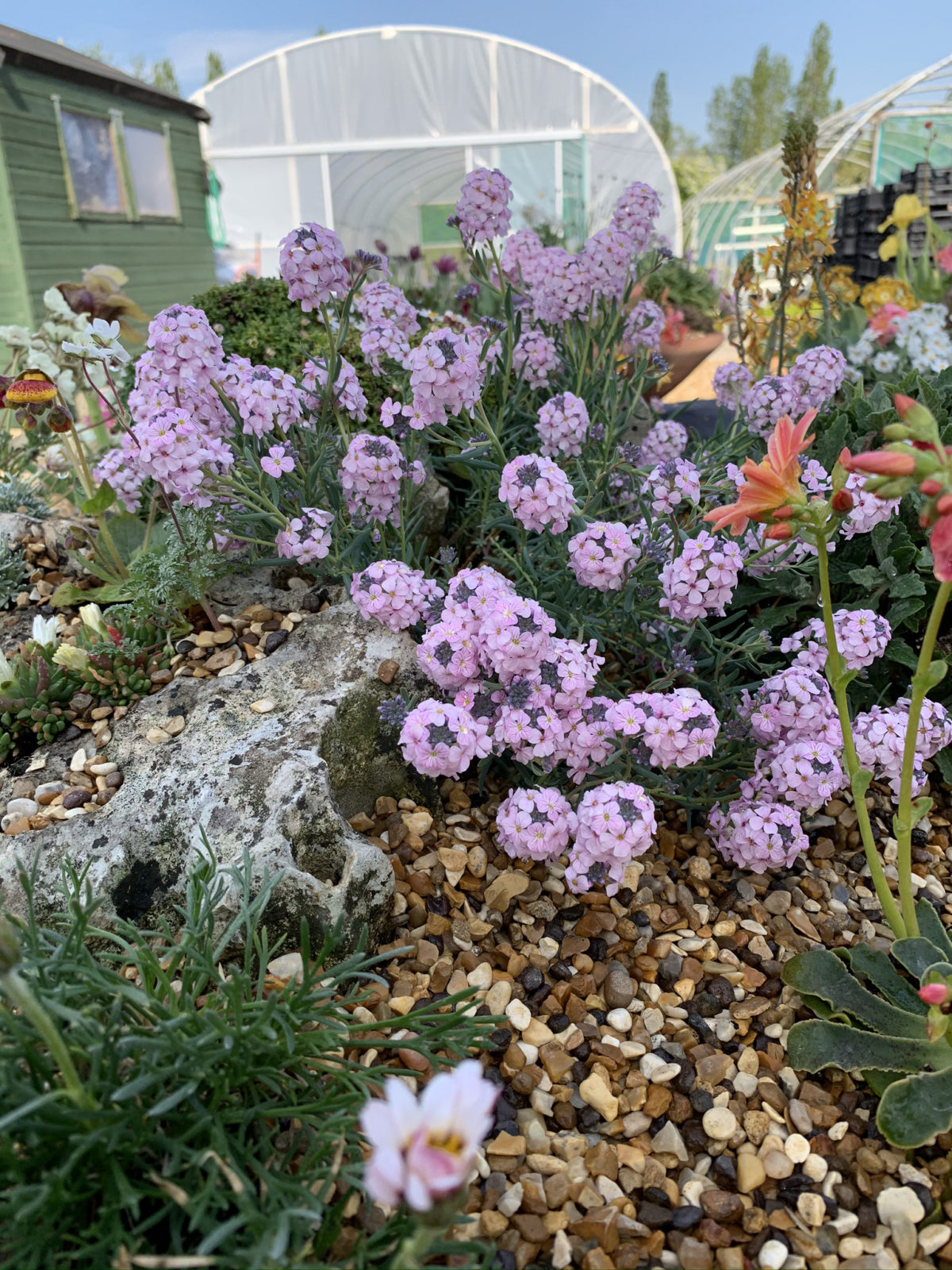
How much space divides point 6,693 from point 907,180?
28.7 ft

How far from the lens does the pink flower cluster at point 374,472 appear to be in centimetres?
196

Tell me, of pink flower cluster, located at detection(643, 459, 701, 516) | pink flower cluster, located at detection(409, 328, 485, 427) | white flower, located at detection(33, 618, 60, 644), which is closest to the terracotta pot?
pink flower cluster, located at detection(643, 459, 701, 516)

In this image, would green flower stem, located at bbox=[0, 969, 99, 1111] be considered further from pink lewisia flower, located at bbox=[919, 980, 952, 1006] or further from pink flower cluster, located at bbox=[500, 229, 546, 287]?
pink flower cluster, located at bbox=[500, 229, 546, 287]

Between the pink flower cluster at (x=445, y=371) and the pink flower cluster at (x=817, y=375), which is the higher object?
the pink flower cluster at (x=445, y=371)

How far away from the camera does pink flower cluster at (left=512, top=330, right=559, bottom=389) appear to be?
2.58 m

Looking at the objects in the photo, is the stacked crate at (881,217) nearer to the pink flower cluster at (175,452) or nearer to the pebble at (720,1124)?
the pink flower cluster at (175,452)

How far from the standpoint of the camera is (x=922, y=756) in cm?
182

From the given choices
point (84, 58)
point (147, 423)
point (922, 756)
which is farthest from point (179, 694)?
point (84, 58)

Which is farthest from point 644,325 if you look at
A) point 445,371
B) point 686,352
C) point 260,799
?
point 686,352

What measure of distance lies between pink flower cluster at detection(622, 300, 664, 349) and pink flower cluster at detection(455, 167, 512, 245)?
0.63m

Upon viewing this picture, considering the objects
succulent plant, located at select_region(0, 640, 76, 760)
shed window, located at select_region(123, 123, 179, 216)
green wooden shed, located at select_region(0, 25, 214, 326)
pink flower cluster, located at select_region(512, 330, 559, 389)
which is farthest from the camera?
shed window, located at select_region(123, 123, 179, 216)

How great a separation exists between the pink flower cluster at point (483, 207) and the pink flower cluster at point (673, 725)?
1.34 m

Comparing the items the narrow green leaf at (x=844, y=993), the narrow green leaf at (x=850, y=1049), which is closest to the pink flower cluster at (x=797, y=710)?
the narrow green leaf at (x=844, y=993)

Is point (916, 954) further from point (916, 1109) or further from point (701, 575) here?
point (701, 575)
